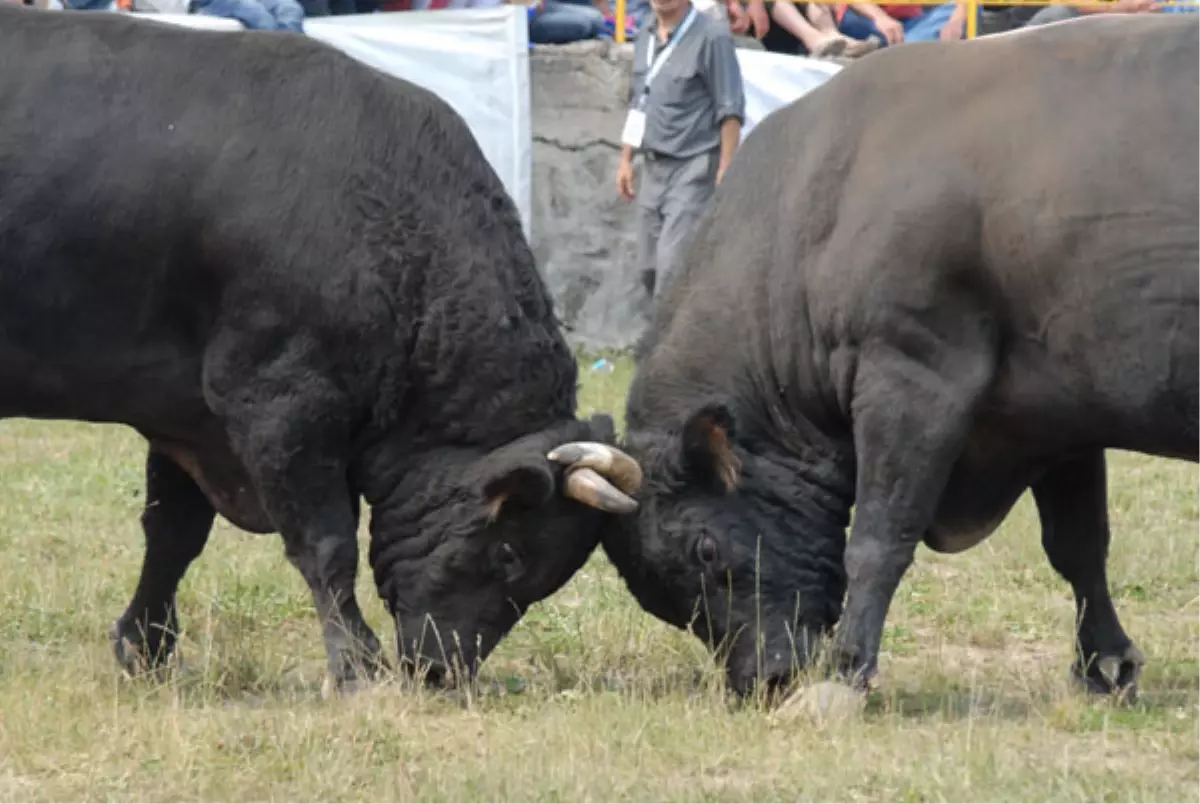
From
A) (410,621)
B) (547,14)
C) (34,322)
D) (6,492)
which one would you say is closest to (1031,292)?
(410,621)

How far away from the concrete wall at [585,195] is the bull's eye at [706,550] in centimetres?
835

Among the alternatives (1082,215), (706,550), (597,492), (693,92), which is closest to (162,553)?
(597,492)

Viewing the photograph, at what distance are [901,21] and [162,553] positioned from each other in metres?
10.3

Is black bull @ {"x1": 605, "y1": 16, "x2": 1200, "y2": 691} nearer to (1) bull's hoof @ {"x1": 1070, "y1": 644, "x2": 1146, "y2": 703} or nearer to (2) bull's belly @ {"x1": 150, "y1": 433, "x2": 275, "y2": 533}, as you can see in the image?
(1) bull's hoof @ {"x1": 1070, "y1": 644, "x2": 1146, "y2": 703}

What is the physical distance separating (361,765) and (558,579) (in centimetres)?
178

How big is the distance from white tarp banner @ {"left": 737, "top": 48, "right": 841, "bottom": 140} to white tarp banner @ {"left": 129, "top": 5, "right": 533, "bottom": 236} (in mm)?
1545

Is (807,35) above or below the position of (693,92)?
below

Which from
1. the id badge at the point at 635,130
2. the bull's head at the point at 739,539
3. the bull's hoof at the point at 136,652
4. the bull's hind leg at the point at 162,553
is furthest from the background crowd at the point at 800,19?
the bull's head at the point at 739,539

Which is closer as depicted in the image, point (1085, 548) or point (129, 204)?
point (129, 204)

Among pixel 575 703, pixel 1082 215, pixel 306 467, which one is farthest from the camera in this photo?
pixel 306 467

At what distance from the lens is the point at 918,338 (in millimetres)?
6668

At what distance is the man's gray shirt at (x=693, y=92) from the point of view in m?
12.2

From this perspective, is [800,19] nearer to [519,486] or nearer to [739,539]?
[739,539]

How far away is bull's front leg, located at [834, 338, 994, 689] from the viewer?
6.66 metres
